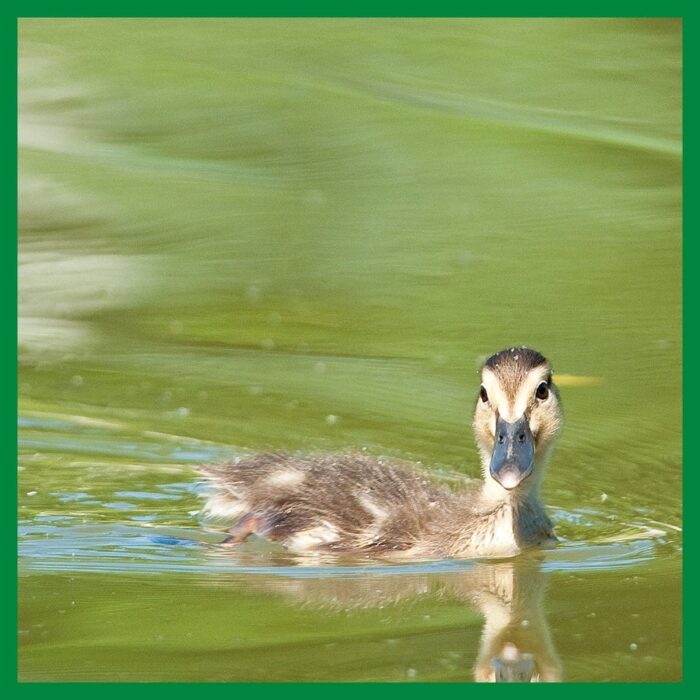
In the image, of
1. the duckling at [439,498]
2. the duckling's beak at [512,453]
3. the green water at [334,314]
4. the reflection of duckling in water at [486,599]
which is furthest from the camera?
the duckling at [439,498]

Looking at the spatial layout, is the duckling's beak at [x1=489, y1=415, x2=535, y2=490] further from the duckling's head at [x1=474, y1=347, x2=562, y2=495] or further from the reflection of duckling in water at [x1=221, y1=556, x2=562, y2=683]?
the reflection of duckling in water at [x1=221, y1=556, x2=562, y2=683]

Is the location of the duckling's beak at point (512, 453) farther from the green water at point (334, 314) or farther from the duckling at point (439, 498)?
the green water at point (334, 314)

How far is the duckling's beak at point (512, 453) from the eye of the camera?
593cm

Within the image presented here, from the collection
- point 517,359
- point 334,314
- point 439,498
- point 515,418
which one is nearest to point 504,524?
point 439,498

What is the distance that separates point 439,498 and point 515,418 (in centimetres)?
52

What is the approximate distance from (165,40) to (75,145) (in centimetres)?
96

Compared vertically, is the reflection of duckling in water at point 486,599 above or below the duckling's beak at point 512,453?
below

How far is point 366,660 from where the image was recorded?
4.94m

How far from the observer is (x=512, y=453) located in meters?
5.96

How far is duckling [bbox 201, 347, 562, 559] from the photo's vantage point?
6090 mm

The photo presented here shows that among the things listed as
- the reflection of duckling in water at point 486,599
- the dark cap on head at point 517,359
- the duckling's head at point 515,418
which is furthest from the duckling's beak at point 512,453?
the reflection of duckling in water at point 486,599

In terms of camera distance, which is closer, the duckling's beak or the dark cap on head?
the duckling's beak

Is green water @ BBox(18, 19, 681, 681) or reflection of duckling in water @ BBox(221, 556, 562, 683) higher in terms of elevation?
green water @ BBox(18, 19, 681, 681)

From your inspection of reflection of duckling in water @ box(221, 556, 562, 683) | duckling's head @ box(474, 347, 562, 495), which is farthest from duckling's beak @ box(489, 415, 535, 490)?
reflection of duckling in water @ box(221, 556, 562, 683)
